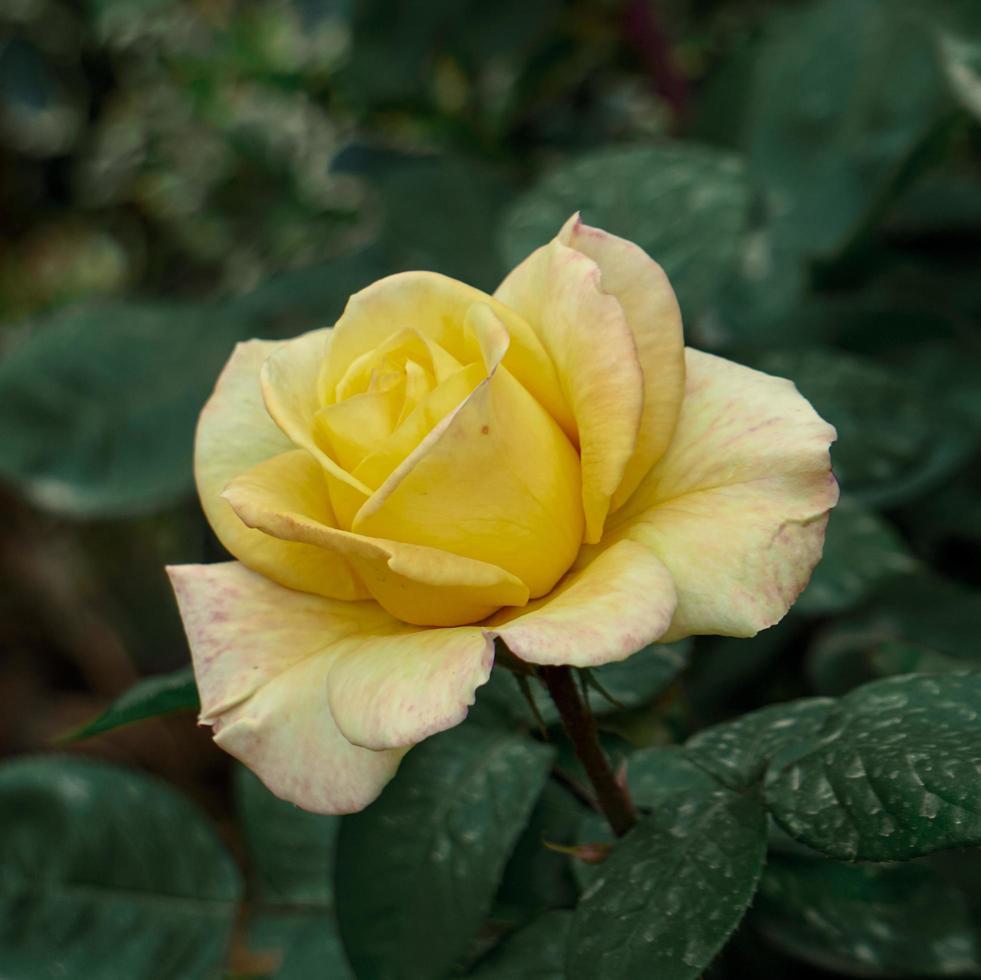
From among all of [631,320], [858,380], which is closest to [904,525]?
[858,380]

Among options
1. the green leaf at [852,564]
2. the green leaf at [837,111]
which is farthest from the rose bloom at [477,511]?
the green leaf at [837,111]

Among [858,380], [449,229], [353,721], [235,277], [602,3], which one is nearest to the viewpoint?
[353,721]

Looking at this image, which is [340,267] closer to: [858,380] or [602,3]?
[602,3]

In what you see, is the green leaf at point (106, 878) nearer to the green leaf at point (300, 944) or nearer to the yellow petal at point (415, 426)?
the green leaf at point (300, 944)

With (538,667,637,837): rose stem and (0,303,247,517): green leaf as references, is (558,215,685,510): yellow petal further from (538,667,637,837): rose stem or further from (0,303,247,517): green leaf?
(0,303,247,517): green leaf

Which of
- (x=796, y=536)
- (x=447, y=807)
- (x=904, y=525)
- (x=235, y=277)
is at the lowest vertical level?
(x=235, y=277)

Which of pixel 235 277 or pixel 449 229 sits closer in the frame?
pixel 449 229

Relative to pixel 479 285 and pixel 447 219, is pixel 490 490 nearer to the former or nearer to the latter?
pixel 479 285
